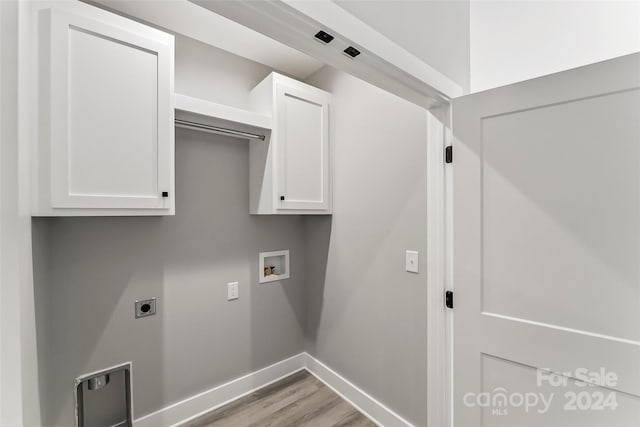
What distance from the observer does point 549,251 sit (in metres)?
1.08

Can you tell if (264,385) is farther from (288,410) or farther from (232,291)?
(232,291)

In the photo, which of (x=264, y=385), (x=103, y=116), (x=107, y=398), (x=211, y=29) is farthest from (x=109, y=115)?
(x=264, y=385)

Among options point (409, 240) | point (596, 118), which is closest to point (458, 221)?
point (409, 240)

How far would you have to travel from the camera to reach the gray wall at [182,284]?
4.93 feet

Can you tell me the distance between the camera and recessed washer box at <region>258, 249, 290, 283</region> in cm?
229

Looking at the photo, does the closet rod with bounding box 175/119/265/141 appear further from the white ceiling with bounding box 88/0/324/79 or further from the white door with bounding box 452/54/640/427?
the white door with bounding box 452/54/640/427

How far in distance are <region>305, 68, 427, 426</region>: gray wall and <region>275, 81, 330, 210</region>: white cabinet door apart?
0.12 m

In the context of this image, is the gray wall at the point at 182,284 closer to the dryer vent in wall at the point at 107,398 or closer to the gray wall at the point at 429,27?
the dryer vent in wall at the point at 107,398

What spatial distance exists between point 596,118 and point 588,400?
100 cm

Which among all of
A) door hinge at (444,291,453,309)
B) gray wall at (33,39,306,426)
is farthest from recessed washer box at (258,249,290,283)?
door hinge at (444,291,453,309)

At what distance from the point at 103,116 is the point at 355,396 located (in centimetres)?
232

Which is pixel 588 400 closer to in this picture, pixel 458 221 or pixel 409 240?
pixel 458 221

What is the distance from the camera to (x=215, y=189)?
6.70 feet

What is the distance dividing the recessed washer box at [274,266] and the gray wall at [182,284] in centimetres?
6
